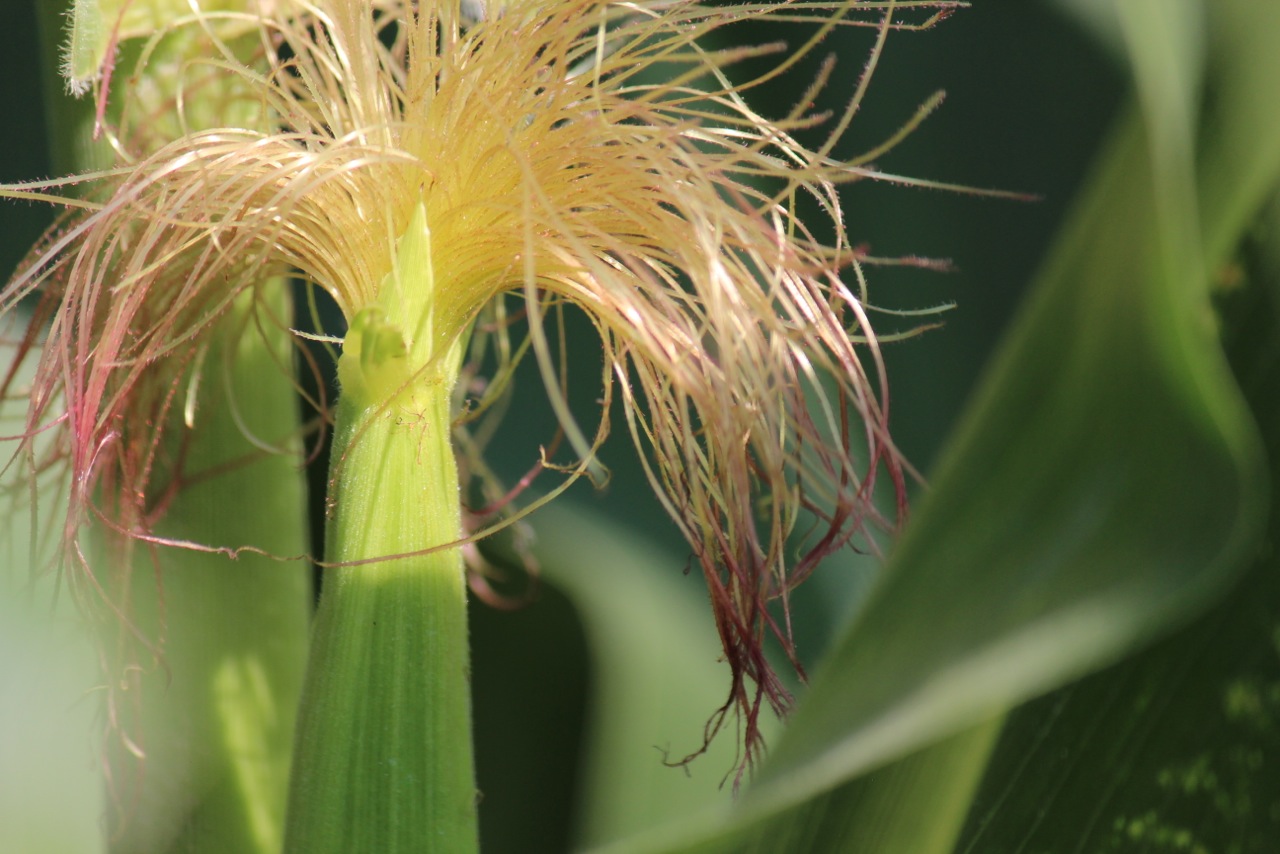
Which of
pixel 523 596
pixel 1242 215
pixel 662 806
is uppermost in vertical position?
pixel 1242 215

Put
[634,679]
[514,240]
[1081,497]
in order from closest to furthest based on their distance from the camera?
[1081,497] < [514,240] < [634,679]

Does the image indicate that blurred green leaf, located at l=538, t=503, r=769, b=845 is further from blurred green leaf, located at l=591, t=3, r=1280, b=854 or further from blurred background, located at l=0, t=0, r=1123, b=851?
blurred green leaf, located at l=591, t=3, r=1280, b=854

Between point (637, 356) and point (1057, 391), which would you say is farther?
point (637, 356)

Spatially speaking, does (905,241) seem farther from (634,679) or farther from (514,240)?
(514,240)

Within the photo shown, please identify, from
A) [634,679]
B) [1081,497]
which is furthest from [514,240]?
[634,679]

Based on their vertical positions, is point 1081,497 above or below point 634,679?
above

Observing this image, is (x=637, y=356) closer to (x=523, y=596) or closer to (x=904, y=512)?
(x=904, y=512)

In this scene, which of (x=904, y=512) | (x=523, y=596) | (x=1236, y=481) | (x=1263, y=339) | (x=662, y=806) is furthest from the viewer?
(x=523, y=596)

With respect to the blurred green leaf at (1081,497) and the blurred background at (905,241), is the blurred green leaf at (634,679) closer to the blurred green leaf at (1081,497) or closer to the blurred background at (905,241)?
the blurred background at (905,241)

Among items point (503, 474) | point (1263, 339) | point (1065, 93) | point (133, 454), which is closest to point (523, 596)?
point (503, 474)
